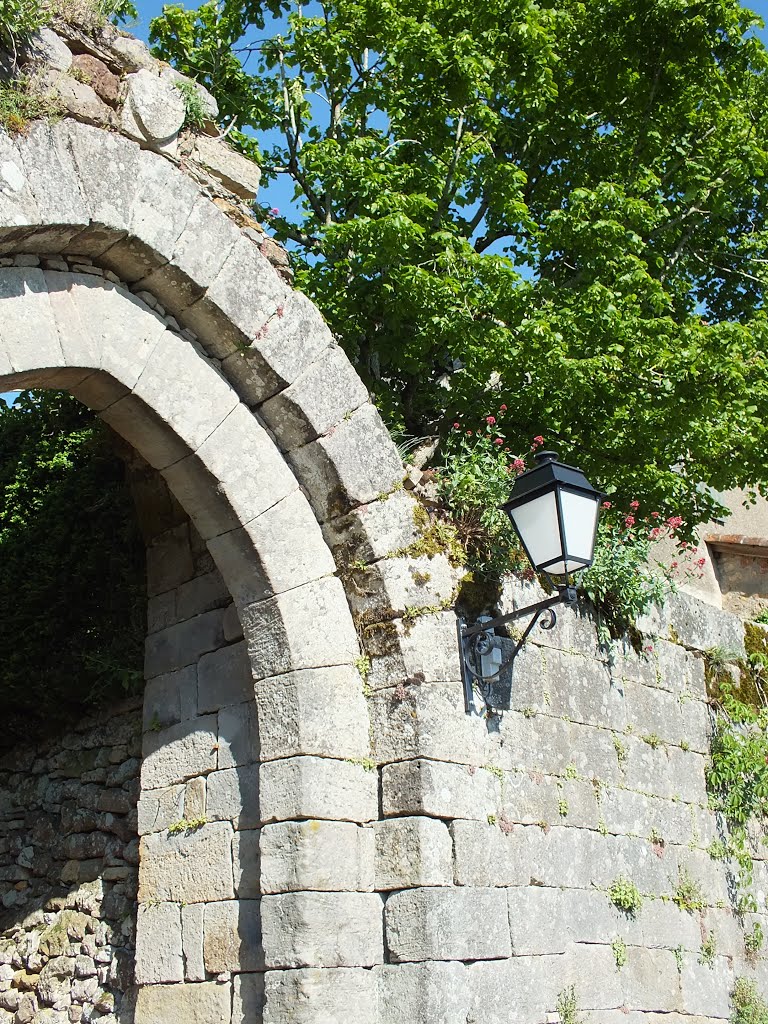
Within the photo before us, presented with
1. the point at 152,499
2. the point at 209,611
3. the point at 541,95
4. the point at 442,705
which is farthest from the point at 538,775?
the point at 541,95

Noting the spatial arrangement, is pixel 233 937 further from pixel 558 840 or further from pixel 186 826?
pixel 558 840

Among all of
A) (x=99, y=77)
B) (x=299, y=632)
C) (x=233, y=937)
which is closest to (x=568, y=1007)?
(x=233, y=937)

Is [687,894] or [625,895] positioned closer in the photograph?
[625,895]

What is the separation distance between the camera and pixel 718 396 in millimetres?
6781

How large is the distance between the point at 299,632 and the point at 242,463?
0.72 meters

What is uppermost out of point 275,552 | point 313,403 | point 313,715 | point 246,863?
point 313,403

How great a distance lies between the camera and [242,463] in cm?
431

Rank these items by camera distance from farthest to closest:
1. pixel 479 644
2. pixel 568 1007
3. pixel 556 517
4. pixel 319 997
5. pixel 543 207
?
pixel 543 207 < pixel 479 644 < pixel 568 1007 < pixel 556 517 < pixel 319 997

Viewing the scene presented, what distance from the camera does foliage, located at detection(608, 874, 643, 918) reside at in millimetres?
4707

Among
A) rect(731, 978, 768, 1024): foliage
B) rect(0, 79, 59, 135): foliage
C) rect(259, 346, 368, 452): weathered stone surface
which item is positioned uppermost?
rect(0, 79, 59, 135): foliage

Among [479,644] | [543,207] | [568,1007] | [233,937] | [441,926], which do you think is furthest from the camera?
[543,207]

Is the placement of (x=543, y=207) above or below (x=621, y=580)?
above

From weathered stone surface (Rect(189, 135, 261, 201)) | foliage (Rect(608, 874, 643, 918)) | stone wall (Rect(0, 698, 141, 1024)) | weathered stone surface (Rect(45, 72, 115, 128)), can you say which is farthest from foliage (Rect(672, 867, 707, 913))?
weathered stone surface (Rect(45, 72, 115, 128))

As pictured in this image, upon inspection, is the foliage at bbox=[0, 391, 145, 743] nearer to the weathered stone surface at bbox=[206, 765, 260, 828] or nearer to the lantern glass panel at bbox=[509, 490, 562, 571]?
the weathered stone surface at bbox=[206, 765, 260, 828]
